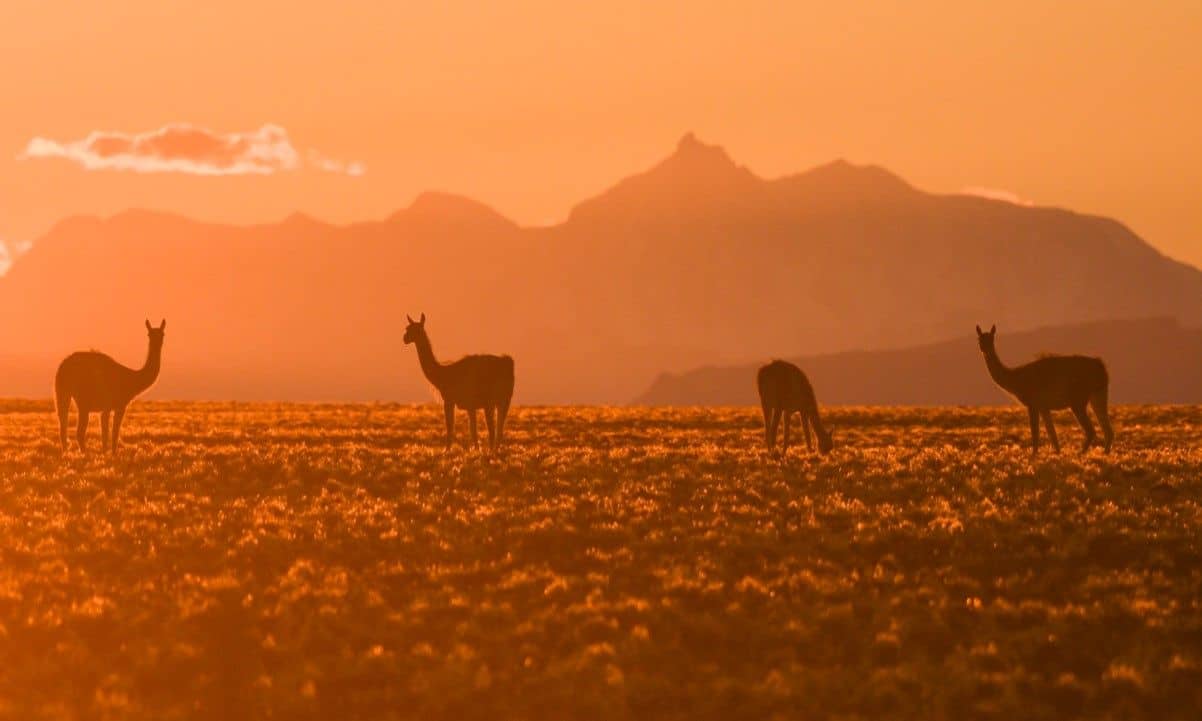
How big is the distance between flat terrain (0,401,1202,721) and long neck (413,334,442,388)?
3347 mm

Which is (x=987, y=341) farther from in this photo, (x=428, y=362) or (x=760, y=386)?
(x=428, y=362)

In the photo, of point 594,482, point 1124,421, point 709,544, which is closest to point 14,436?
point 594,482

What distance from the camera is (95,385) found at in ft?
117

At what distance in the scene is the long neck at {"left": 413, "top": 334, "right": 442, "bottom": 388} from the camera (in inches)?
1458

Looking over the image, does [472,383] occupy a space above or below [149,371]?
below

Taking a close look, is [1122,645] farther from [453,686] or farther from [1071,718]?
[453,686]

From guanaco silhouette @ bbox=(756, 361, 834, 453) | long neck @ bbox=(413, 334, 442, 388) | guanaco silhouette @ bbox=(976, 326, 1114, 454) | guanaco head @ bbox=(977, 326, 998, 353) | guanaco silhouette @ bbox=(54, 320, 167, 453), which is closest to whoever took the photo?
guanaco silhouette @ bbox=(54, 320, 167, 453)

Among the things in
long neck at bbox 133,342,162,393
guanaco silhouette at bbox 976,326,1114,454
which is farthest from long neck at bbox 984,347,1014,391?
long neck at bbox 133,342,162,393

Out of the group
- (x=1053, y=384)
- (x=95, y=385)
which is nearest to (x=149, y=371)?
(x=95, y=385)

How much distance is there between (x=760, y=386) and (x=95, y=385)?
55.8 feet

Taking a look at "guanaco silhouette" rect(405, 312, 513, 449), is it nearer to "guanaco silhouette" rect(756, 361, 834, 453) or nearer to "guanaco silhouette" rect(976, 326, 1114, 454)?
"guanaco silhouette" rect(756, 361, 834, 453)

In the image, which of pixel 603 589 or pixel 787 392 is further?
pixel 787 392

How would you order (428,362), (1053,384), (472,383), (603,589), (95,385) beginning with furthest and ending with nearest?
(428,362)
(472,383)
(1053,384)
(95,385)
(603,589)

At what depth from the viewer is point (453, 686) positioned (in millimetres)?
17234
